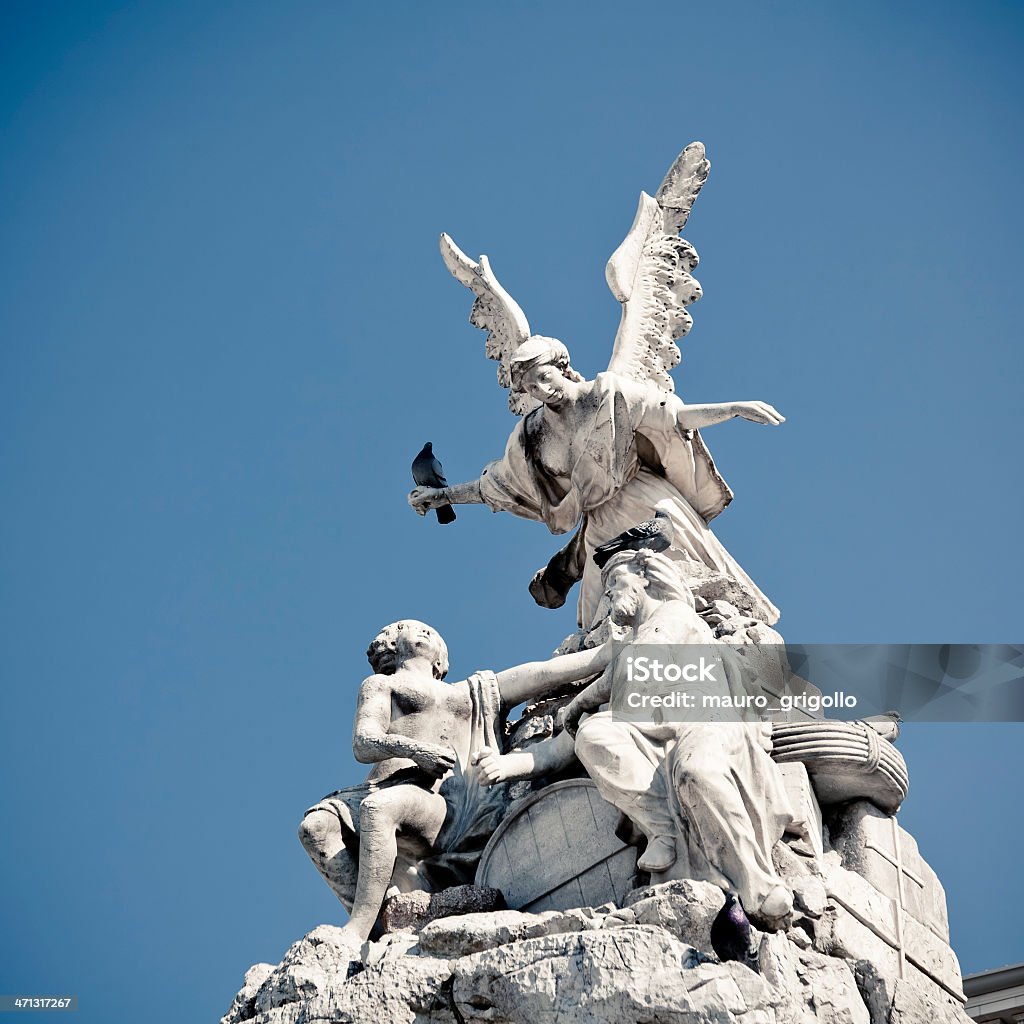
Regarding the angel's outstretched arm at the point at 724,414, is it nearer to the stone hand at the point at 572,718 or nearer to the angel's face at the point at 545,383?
the angel's face at the point at 545,383

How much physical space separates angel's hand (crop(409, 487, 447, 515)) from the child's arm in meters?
3.38

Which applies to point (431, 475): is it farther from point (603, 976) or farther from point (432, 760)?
point (603, 976)

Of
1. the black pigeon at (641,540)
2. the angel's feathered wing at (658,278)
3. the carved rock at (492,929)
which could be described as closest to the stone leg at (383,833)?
the carved rock at (492,929)

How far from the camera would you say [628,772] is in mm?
7855

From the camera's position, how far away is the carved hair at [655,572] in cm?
904

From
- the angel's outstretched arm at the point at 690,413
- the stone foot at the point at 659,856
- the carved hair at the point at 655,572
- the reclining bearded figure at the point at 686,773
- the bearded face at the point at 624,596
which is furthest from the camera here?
the angel's outstretched arm at the point at 690,413

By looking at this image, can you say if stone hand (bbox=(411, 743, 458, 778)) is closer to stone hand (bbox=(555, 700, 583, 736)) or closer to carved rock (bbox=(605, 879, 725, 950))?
stone hand (bbox=(555, 700, 583, 736))

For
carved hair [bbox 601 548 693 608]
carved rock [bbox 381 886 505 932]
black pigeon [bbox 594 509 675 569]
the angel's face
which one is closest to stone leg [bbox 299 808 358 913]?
carved rock [bbox 381 886 505 932]

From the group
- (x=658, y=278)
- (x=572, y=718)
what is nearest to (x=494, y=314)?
(x=658, y=278)

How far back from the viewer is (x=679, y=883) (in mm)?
7137

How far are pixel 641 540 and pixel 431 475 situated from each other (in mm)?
2787

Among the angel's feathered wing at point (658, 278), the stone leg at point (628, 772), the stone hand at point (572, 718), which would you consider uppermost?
the angel's feathered wing at point (658, 278)

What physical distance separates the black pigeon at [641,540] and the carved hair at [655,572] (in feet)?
0.43

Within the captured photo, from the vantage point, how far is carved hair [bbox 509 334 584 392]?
1080 centimetres
